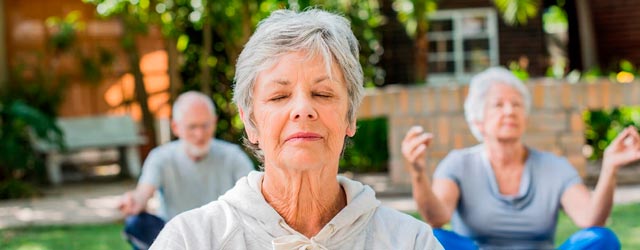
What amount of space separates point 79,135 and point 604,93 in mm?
5544

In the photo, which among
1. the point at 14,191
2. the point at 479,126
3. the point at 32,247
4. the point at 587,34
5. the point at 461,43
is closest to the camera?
the point at 479,126

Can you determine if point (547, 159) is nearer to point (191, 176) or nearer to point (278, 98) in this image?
point (191, 176)

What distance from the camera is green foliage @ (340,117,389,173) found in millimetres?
9711

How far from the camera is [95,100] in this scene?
11031mm

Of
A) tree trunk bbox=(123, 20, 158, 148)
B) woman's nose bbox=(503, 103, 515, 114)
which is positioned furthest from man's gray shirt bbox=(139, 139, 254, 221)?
tree trunk bbox=(123, 20, 158, 148)

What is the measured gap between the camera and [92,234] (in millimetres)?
6805

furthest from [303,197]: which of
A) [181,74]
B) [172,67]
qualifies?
[181,74]

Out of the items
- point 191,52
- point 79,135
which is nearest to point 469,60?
point 191,52

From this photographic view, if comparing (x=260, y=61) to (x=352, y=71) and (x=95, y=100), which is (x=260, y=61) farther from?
(x=95, y=100)

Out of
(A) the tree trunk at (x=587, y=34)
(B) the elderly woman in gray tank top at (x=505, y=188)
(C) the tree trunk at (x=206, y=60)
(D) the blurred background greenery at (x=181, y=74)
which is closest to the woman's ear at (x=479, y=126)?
(B) the elderly woman in gray tank top at (x=505, y=188)

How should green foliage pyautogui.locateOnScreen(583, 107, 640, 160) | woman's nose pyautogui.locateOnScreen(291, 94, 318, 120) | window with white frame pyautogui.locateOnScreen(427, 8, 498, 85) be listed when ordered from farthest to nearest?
window with white frame pyautogui.locateOnScreen(427, 8, 498, 85) < green foliage pyautogui.locateOnScreen(583, 107, 640, 160) < woman's nose pyautogui.locateOnScreen(291, 94, 318, 120)

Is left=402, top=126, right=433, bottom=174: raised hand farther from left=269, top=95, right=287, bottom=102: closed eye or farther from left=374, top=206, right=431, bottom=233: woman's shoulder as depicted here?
left=269, top=95, right=287, bottom=102: closed eye

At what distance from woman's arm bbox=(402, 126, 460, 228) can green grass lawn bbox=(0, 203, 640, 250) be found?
2.34m

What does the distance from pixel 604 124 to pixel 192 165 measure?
6.08 metres
